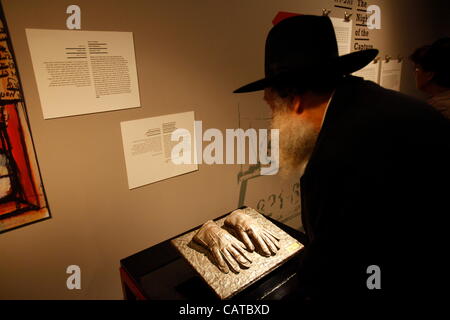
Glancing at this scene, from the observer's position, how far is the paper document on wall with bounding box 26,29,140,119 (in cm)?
118

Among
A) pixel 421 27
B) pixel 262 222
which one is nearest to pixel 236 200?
pixel 262 222

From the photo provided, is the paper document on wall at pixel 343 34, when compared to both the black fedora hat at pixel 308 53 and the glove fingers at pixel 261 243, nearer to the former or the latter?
the black fedora hat at pixel 308 53

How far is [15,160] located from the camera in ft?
3.97

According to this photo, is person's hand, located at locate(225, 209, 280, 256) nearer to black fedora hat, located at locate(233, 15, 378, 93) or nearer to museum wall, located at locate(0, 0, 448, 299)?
museum wall, located at locate(0, 0, 448, 299)

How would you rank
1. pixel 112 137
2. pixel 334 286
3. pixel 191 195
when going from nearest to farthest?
pixel 334 286, pixel 112 137, pixel 191 195

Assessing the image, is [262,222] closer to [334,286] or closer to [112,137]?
[334,286]

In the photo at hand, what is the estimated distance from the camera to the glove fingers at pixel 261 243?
1.28 m

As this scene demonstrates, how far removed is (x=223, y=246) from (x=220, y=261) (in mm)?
75

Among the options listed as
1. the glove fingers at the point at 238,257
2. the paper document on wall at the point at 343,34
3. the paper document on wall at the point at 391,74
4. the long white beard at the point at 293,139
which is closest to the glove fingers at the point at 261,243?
the glove fingers at the point at 238,257

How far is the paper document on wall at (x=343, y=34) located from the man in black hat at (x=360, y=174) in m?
1.56

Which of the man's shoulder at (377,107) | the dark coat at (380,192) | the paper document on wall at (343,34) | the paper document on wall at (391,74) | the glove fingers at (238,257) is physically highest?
the paper document on wall at (343,34)

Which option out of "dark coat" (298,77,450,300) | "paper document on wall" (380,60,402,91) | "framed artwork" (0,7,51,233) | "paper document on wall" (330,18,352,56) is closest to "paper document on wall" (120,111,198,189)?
"framed artwork" (0,7,51,233)

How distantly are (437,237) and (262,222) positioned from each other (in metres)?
0.80

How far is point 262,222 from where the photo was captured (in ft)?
5.04
